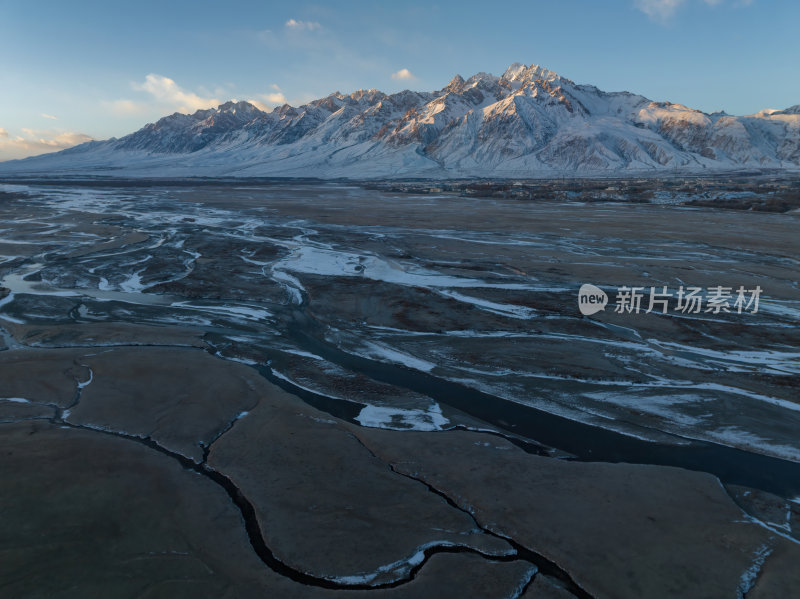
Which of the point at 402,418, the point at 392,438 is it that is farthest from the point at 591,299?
the point at 392,438

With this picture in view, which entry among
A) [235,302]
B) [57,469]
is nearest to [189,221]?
[235,302]

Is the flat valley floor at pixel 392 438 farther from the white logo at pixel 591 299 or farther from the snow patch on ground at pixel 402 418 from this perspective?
the white logo at pixel 591 299

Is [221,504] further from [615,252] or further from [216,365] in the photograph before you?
[615,252]

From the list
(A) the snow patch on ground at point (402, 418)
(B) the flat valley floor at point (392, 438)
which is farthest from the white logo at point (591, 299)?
(A) the snow patch on ground at point (402, 418)

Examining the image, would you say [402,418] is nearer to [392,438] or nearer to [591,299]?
[392,438]

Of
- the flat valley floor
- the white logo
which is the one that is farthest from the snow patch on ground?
the white logo

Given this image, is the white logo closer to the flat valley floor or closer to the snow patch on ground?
the flat valley floor
